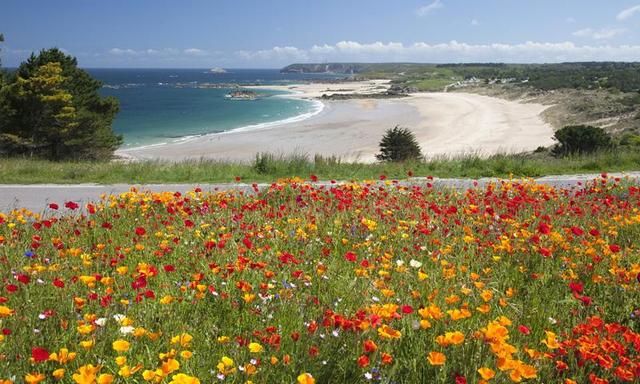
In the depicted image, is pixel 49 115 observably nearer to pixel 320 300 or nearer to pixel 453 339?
pixel 320 300

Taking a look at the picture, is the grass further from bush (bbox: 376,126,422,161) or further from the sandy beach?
bush (bbox: 376,126,422,161)

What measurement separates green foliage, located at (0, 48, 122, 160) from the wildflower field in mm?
24361

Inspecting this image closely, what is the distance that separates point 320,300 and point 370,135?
4632 cm

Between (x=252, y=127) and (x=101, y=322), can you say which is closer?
(x=101, y=322)

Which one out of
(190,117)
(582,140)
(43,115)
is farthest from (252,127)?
(582,140)

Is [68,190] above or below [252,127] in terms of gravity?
above

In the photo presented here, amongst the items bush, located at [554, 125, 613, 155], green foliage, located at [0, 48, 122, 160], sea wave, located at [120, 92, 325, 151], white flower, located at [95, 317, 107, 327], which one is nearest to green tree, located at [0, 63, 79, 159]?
green foliage, located at [0, 48, 122, 160]

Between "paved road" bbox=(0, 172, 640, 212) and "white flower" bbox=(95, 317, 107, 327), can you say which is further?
"paved road" bbox=(0, 172, 640, 212)

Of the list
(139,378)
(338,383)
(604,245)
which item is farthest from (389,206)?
(139,378)

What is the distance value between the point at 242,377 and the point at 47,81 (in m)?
28.3

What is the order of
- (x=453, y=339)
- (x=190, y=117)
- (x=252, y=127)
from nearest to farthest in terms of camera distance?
(x=453, y=339) < (x=252, y=127) < (x=190, y=117)

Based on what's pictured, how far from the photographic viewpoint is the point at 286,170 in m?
14.7

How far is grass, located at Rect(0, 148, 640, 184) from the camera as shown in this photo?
13297 mm

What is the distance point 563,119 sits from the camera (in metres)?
58.9
